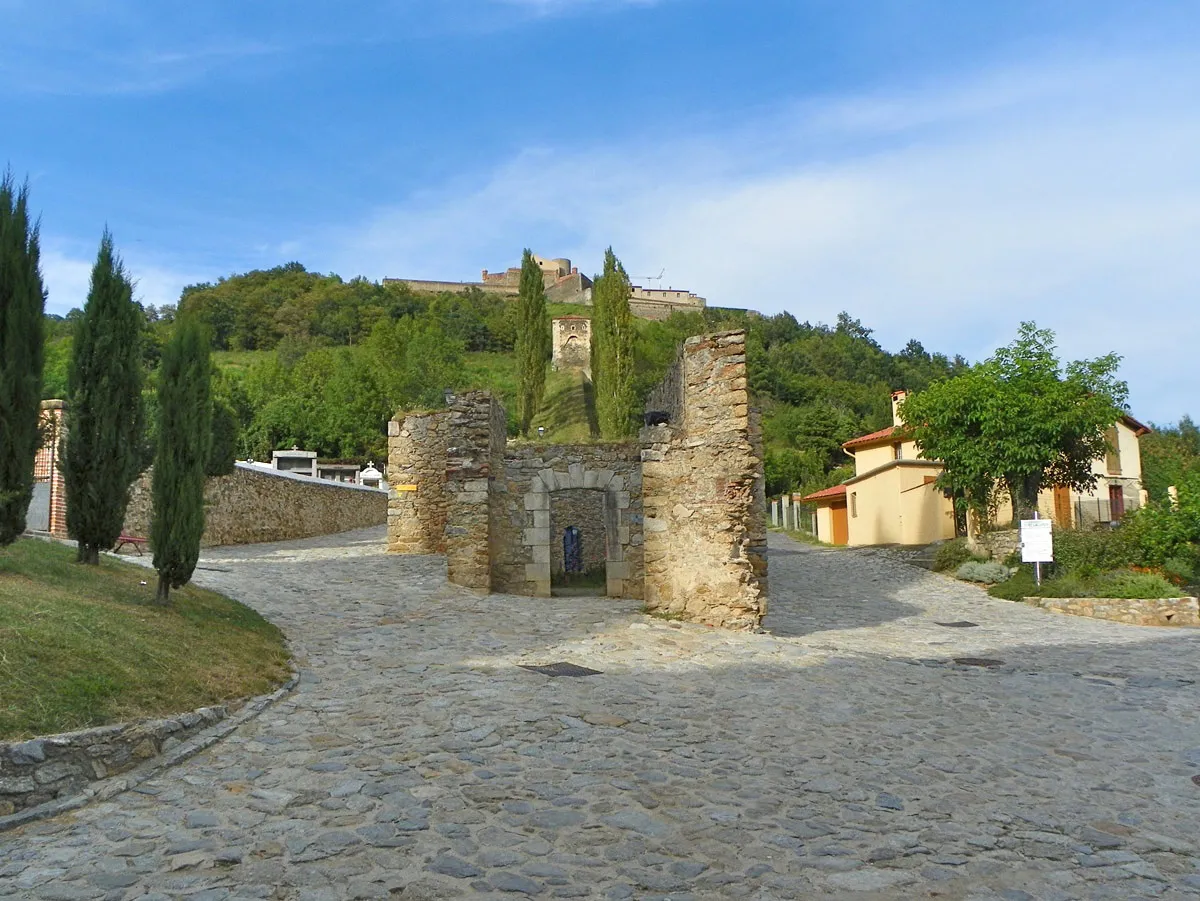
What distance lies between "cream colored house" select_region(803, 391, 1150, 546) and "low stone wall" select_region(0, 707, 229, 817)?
2276 centimetres

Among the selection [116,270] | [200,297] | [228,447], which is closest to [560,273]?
[200,297]

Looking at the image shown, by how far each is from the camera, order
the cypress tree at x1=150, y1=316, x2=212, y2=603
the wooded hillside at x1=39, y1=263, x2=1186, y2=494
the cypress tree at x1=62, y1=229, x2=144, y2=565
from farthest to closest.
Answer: the wooded hillside at x1=39, y1=263, x2=1186, y2=494, the cypress tree at x1=62, y1=229, x2=144, y2=565, the cypress tree at x1=150, y1=316, x2=212, y2=603

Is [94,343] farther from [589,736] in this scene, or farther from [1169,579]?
[1169,579]

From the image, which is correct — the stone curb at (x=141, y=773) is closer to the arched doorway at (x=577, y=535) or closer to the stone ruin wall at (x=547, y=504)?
the stone ruin wall at (x=547, y=504)

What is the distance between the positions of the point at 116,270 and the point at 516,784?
846cm

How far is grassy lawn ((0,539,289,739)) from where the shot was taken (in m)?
5.72

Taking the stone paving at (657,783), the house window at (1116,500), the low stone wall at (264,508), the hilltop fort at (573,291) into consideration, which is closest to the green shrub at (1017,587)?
the stone paving at (657,783)

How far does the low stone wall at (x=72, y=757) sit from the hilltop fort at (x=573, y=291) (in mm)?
101519

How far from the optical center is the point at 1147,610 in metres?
16.3

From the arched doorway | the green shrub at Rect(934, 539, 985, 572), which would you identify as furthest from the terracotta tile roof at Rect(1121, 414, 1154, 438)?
the arched doorway

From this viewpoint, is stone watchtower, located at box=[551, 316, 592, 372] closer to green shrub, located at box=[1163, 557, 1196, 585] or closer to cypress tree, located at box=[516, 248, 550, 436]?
cypress tree, located at box=[516, 248, 550, 436]

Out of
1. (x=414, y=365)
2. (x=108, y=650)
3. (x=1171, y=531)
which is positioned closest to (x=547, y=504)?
(x=108, y=650)

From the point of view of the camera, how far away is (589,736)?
21.8 ft

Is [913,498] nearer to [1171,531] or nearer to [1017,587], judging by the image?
[1017,587]
